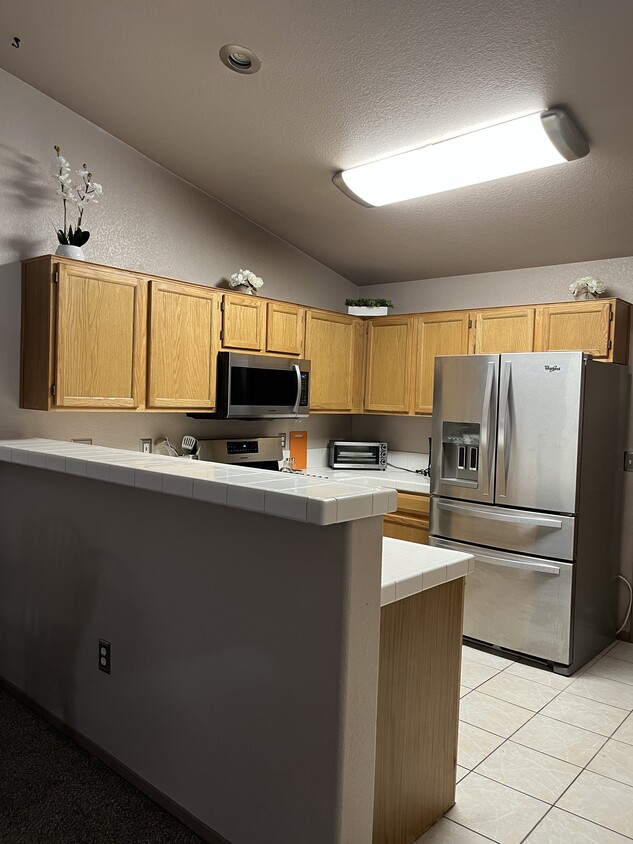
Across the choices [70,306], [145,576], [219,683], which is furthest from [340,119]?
[219,683]

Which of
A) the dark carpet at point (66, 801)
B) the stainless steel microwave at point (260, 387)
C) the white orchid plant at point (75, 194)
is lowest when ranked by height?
the dark carpet at point (66, 801)

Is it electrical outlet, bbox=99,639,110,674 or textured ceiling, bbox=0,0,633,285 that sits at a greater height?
textured ceiling, bbox=0,0,633,285

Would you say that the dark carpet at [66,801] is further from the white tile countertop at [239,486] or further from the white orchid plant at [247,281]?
the white orchid plant at [247,281]

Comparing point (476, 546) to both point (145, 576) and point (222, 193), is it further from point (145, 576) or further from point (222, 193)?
point (222, 193)

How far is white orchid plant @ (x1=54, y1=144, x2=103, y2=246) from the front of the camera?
10.1ft

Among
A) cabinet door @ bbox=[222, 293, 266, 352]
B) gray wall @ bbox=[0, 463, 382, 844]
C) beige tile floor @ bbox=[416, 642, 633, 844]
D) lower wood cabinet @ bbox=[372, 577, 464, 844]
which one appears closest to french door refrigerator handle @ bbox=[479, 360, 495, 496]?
beige tile floor @ bbox=[416, 642, 633, 844]

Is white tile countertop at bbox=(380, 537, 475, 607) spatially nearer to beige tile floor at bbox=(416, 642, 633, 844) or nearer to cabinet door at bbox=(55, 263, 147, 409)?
beige tile floor at bbox=(416, 642, 633, 844)

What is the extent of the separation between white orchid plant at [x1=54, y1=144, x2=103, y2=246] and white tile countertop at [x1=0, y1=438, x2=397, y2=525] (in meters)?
1.23

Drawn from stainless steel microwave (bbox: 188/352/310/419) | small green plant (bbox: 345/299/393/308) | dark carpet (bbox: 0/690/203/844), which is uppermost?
small green plant (bbox: 345/299/393/308)

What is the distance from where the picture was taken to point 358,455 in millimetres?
4809

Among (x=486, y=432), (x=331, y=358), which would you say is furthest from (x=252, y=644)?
(x=331, y=358)

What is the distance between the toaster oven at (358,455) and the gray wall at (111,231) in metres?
0.55

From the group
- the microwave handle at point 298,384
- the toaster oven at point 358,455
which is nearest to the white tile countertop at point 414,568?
the microwave handle at point 298,384

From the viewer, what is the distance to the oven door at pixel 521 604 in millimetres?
3357
